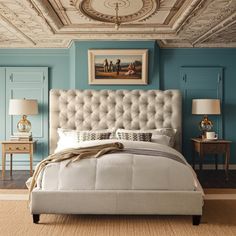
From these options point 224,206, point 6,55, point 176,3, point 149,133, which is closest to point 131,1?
point 176,3

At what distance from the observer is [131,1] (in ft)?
14.1

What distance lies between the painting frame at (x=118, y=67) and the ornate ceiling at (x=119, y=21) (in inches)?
10.4

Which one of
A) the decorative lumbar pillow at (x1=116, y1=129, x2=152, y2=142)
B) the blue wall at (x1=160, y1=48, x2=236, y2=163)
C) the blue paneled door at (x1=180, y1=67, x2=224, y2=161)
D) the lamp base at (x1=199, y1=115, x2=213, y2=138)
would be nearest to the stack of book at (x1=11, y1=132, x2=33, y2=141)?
the decorative lumbar pillow at (x1=116, y1=129, x2=152, y2=142)

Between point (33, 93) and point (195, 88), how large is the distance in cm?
313

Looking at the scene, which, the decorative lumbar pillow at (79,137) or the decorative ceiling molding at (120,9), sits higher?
the decorative ceiling molding at (120,9)

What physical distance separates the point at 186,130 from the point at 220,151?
0.92 metres

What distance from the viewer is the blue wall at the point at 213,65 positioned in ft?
21.2

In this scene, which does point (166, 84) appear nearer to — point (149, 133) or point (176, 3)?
point (149, 133)

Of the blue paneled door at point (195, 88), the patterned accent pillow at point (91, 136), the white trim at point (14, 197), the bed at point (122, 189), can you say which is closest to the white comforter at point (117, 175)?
the bed at point (122, 189)

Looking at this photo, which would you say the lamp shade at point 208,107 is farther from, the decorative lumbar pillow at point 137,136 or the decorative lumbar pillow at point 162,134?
the decorative lumbar pillow at point 137,136

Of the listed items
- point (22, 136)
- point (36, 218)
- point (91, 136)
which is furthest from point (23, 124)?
point (36, 218)

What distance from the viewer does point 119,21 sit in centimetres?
509

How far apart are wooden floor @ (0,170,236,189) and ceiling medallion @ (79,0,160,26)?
2.74 metres

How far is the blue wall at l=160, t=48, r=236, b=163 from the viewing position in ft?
21.2
